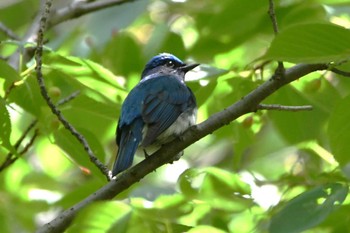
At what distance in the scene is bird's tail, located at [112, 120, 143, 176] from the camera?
3.75 metres

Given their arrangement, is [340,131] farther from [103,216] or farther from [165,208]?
[103,216]

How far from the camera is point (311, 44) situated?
2.67 m

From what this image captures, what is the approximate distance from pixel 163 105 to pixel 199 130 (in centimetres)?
110

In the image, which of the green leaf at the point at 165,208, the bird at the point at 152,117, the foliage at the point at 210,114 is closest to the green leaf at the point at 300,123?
the foliage at the point at 210,114

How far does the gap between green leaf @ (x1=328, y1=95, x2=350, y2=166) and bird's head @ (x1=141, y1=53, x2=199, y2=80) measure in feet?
7.29

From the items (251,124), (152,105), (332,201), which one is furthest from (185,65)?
(332,201)

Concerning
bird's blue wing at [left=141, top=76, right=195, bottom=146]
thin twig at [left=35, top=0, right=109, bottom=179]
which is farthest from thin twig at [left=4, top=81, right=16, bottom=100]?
bird's blue wing at [left=141, top=76, right=195, bottom=146]

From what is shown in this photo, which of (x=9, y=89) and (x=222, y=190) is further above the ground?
(x=9, y=89)

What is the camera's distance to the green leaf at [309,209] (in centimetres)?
279

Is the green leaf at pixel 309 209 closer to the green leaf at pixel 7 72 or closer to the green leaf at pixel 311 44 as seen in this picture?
the green leaf at pixel 311 44

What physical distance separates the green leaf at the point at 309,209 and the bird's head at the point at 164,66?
7.99 feet

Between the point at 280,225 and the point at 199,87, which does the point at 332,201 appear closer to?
the point at 280,225

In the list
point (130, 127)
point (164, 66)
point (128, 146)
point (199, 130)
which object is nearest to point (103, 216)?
point (199, 130)

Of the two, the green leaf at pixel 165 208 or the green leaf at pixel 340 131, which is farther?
the green leaf at pixel 340 131
